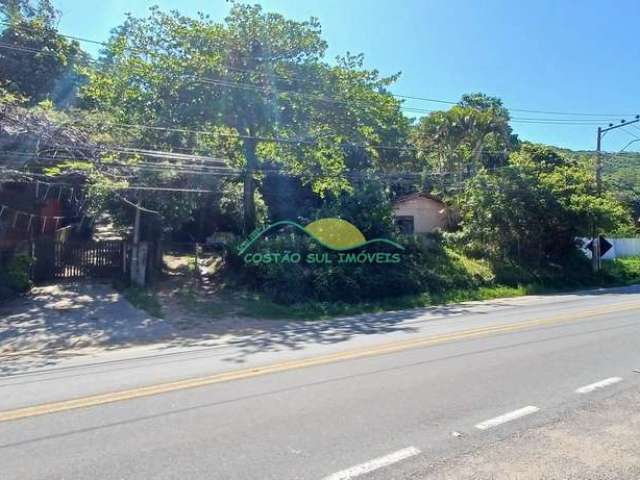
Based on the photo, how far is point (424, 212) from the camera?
34.3m

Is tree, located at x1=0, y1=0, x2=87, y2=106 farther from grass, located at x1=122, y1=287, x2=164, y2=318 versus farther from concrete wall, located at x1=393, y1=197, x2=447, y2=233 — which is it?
concrete wall, located at x1=393, y1=197, x2=447, y2=233

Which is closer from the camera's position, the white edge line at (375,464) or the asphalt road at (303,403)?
the white edge line at (375,464)

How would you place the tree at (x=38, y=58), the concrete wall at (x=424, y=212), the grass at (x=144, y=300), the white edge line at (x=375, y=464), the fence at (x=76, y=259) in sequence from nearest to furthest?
the white edge line at (x=375, y=464)
the grass at (x=144, y=300)
the fence at (x=76, y=259)
the tree at (x=38, y=58)
the concrete wall at (x=424, y=212)

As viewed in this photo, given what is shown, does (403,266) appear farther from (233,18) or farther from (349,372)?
(349,372)

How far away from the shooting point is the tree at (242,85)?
57.5 feet

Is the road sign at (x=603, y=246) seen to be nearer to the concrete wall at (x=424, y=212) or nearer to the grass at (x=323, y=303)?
the grass at (x=323, y=303)

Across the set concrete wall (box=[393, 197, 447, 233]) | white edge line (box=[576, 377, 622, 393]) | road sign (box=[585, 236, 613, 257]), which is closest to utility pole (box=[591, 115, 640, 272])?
road sign (box=[585, 236, 613, 257])

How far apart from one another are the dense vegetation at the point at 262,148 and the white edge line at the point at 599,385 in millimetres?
10919

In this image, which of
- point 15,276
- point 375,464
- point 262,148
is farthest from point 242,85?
point 375,464

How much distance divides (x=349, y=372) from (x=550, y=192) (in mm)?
18961

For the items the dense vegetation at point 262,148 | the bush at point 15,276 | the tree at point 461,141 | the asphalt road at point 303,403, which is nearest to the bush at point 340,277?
the dense vegetation at point 262,148

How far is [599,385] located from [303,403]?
3750 mm

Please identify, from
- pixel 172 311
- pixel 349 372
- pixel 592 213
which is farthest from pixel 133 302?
pixel 592 213

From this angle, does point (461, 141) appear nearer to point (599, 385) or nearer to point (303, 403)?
point (599, 385)
